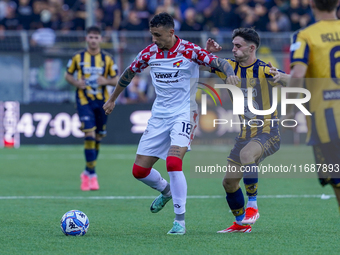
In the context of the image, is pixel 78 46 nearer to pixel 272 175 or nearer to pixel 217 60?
pixel 272 175

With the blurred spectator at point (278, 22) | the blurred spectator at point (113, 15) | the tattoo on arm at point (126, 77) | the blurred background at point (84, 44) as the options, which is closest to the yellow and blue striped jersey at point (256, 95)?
the tattoo on arm at point (126, 77)

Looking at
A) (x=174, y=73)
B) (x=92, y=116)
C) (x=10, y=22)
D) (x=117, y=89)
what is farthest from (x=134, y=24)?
(x=174, y=73)

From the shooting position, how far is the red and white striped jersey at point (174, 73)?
597 centimetres

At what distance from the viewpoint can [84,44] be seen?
1770 centimetres

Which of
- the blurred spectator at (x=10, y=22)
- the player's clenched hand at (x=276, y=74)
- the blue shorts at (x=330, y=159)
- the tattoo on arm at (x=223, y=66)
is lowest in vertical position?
the blue shorts at (x=330, y=159)

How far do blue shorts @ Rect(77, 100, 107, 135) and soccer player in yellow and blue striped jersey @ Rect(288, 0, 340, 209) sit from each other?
579 cm

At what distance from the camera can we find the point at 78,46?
698 inches

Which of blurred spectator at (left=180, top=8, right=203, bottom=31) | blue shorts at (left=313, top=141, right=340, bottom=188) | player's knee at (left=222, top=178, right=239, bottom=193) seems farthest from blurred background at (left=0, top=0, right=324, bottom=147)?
blue shorts at (left=313, top=141, right=340, bottom=188)

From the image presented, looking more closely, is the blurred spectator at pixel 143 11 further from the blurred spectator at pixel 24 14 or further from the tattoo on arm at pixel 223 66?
the tattoo on arm at pixel 223 66

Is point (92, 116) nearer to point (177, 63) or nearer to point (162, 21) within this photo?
point (177, 63)

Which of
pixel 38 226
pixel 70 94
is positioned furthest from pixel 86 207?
pixel 70 94

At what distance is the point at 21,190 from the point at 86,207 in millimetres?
2086

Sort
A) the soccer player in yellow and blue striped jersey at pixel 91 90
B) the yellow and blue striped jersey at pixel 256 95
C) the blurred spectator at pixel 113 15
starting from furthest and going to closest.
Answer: the blurred spectator at pixel 113 15 → the soccer player in yellow and blue striped jersey at pixel 91 90 → the yellow and blue striped jersey at pixel 256 95

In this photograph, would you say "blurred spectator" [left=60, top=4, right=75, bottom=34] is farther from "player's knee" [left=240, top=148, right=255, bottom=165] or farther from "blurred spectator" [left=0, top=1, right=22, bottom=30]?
"player's knee" [left=240, top=148, right=255, bottom=165]
